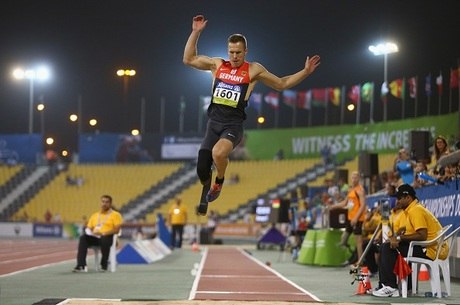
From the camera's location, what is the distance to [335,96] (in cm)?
5147

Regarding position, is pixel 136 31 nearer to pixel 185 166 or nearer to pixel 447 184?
pixel 185 166

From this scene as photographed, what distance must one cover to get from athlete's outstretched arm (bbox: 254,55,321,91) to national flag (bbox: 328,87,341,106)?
1674 inches

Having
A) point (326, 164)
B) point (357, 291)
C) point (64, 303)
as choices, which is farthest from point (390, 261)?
point (326, 164)

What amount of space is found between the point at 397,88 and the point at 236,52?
37.3 m

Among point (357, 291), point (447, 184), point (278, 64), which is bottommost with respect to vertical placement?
point (357, 291)

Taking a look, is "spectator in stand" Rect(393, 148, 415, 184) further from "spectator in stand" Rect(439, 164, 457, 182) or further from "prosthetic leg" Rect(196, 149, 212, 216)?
"prosthetic leg" Rect(196, 149, 212, 216)

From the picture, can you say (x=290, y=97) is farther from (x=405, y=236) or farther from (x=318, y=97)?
(x=405, y=236)

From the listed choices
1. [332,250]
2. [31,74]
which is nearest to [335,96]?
[31,74]

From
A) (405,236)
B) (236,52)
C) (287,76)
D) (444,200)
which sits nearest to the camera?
(236,52)

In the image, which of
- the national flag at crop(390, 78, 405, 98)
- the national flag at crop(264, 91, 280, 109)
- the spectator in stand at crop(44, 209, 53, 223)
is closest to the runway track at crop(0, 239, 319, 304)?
the national flag at crop(390, 78, 405, 98)

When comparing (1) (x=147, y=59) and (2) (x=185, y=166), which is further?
(1) (x=147, y=59)

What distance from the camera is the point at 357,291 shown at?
484 inches

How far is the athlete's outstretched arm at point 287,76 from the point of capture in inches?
359

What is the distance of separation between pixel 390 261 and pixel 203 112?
4456 cm
